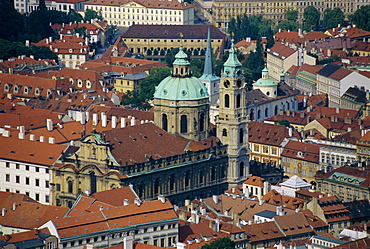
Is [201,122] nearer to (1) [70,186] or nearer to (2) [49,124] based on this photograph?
(2) [49,124]

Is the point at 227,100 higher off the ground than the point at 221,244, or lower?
higher

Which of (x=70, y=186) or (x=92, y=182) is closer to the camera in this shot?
(x=92, y=182)

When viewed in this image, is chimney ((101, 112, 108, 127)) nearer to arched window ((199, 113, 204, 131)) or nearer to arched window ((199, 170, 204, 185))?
arched window ((199, 113, 204, 131))

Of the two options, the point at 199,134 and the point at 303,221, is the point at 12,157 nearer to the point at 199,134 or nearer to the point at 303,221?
the point at 199,134

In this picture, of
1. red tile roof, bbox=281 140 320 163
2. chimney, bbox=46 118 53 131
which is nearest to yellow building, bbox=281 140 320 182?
red tile roof, bbox=281 140 320 163

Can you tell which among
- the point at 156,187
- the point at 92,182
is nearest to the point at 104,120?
the point at 156,187

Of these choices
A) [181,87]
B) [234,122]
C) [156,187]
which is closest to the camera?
[156,187]
